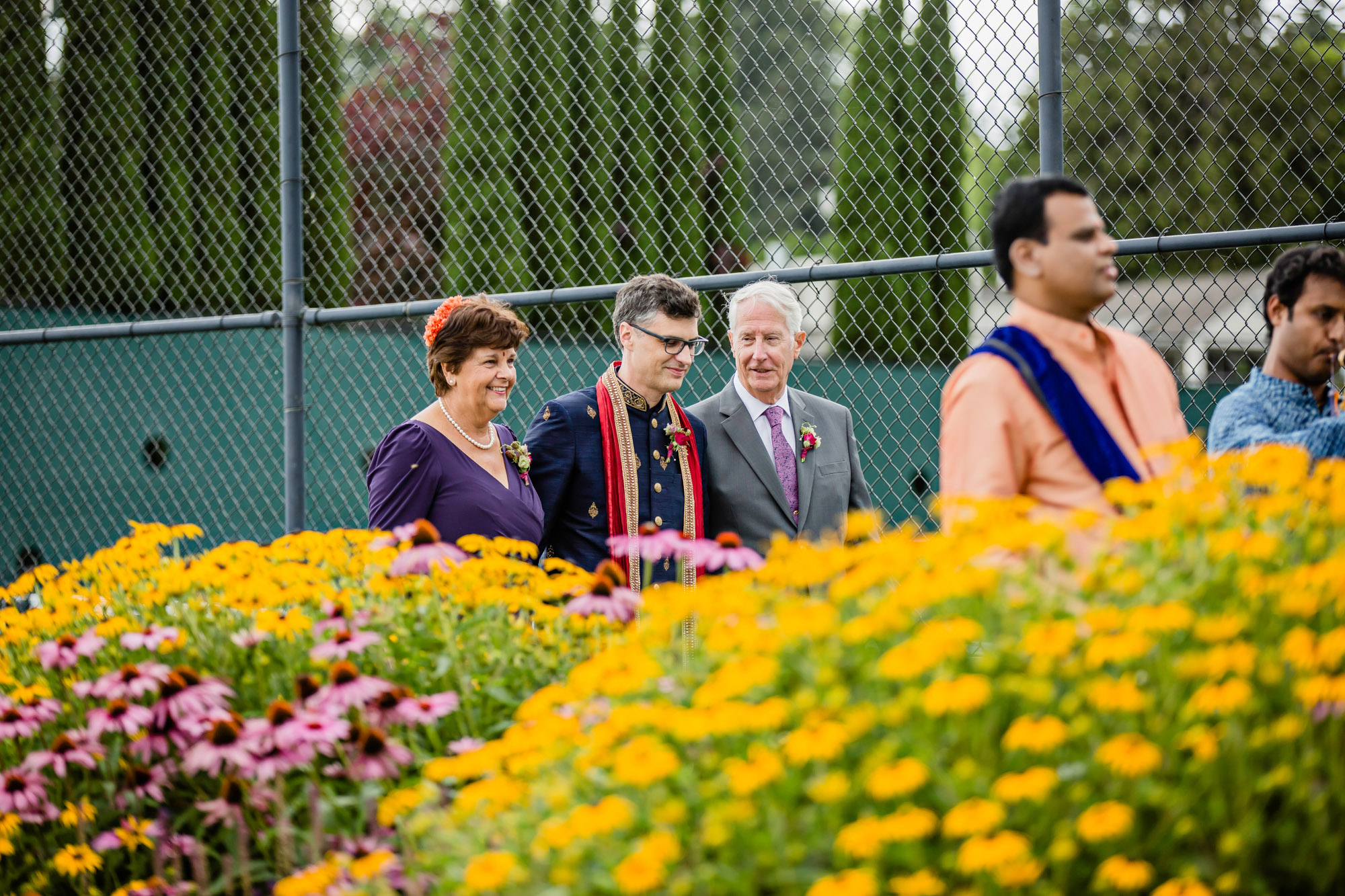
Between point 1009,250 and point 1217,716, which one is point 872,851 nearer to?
point 1217,716

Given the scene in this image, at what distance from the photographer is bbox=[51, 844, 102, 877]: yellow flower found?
210 cm

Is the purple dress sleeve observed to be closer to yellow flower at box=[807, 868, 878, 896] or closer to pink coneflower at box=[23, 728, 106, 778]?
pink coneflower at box=[23, 728, 106, 778]

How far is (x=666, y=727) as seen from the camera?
152 cm

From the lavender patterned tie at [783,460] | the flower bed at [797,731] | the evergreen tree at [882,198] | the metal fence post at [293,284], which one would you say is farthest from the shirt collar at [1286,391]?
the evergreen tree at [882,198]

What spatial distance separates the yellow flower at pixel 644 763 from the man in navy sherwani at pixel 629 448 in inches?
68.6

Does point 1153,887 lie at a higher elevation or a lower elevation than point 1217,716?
lower

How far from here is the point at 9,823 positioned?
6.95 ft

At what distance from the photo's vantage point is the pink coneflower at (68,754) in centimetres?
213

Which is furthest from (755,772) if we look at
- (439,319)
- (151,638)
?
(439,319)

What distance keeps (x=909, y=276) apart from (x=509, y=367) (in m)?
6.42

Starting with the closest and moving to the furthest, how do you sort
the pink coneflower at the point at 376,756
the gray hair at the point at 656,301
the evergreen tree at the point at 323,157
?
the pink coneflower at the point at 376,756 < the gray hair at the point at 656,301 < the evergreen tree at the point at 323,157

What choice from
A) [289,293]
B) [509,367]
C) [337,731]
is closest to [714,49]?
[289,293]

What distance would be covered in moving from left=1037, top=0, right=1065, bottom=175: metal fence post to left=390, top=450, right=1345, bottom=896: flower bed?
A: 1957mm

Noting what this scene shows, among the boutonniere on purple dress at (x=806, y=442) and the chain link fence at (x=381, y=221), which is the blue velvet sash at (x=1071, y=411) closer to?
the boutonniere on purple dress at (x=806, y=442)
